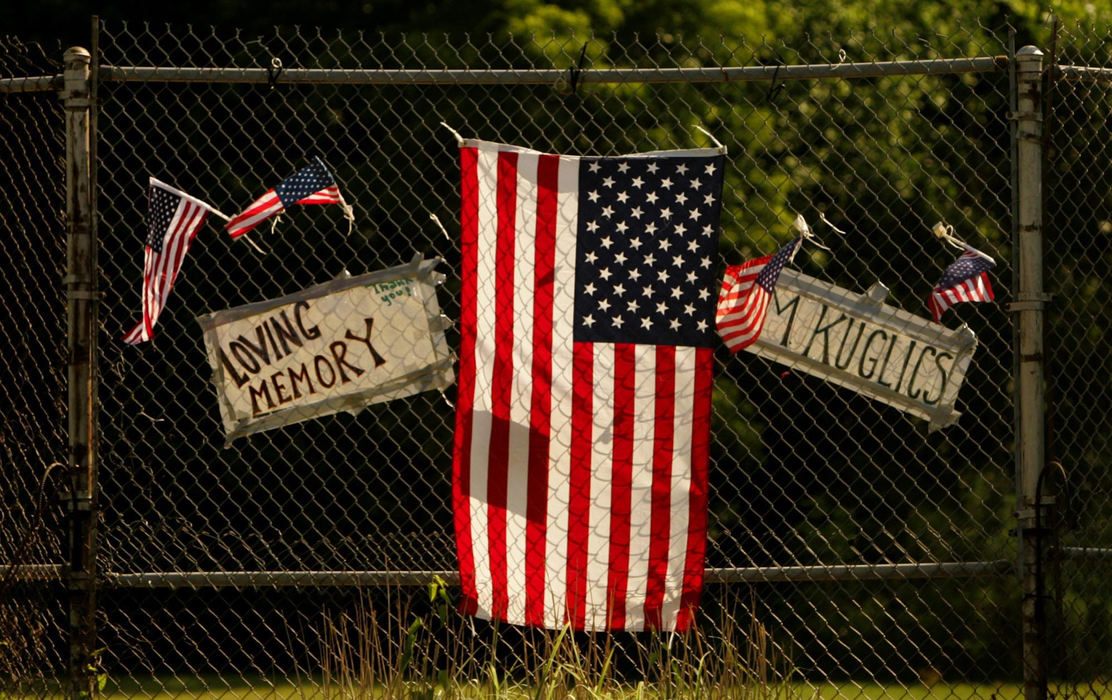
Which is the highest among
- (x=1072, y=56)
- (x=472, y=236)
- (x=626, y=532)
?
(x=1072, y=56)

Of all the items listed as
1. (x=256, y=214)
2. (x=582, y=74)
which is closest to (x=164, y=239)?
(x=256, y=214)

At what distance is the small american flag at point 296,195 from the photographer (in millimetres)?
Result: 4074

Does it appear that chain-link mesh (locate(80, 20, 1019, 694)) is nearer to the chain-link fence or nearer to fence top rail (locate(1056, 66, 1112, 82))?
the chain-link fence

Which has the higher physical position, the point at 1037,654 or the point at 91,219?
the point at 91,219

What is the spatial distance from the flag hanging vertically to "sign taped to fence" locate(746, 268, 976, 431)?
1808mm

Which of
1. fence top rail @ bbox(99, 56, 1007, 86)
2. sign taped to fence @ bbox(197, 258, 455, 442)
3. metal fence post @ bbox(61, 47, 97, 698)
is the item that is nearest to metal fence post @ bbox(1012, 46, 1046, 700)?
fence top rail @ bbox(99, 56, 1007, 86)

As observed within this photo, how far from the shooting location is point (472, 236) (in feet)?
13.6

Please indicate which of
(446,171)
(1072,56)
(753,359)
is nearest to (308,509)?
(446,171)

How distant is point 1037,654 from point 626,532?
4.25 ft

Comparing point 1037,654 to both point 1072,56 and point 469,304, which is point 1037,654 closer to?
point 469,304

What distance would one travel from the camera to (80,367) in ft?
13.2

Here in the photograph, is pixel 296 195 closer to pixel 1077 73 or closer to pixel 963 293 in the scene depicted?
pixel 963 293

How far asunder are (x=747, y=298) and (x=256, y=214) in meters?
1.55

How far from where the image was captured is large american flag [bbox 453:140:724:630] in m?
4.04
